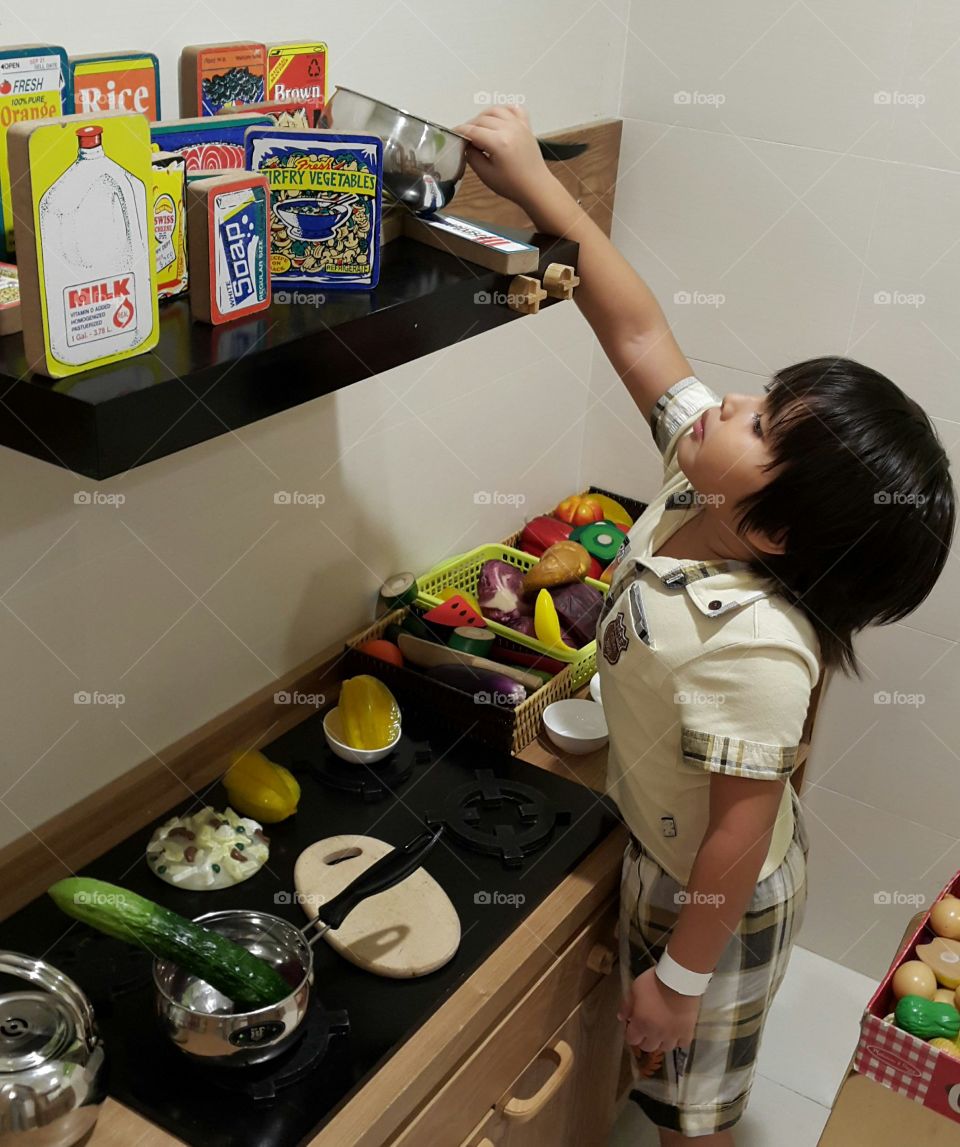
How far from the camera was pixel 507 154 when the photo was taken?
4.19ft

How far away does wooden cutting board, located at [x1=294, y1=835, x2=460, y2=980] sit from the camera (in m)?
1.20

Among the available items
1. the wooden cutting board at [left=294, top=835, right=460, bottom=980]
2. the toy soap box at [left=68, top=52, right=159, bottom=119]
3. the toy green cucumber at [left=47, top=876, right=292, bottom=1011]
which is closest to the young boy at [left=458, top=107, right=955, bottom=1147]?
the wooden cutting board at [left=294, top=835, right=460, bottom=980]

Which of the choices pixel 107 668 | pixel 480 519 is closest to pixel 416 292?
pixel 107 668

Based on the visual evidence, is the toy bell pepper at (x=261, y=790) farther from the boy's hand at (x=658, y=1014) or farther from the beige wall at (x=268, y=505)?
the boy's hand at (x=658, y=1014)

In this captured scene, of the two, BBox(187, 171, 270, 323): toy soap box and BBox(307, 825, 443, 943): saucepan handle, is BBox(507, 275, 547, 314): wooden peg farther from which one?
BBox(307, 825, 443, 943): saucepan handle

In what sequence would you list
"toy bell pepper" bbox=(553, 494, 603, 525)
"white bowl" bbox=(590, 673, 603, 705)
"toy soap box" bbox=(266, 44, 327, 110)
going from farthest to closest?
1. "toy bell pepper" bbox=(553, 494, 603, 525)
2. "white bowl" bbox=(590, 673, 603, 705)
3. "toy soap box" bbox=(266, 44, 327, 110)

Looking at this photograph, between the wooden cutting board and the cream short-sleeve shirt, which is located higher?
the cream short-sleeve shirt

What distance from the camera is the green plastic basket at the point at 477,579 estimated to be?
1.70 metres

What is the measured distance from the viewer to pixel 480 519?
1.95 metres

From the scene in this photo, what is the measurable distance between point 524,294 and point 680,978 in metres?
0.74

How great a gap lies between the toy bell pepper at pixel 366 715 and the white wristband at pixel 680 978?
42 cm

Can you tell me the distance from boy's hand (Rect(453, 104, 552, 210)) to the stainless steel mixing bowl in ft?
0.41

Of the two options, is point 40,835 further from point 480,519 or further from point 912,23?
point 912,23

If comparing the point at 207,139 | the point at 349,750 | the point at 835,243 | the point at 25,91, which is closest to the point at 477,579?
the point at 349,750
